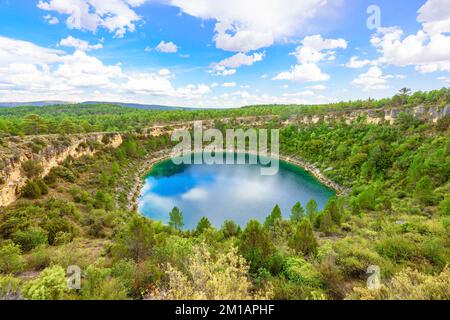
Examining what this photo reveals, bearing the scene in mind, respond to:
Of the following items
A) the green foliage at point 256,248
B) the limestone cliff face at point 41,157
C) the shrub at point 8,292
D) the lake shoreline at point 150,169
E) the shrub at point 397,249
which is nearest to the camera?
the shrub at point 8,292

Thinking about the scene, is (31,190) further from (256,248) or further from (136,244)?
(256,248)

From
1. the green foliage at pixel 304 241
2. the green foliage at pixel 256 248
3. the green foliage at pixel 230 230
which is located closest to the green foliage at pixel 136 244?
the green foliage at pixel 256 248

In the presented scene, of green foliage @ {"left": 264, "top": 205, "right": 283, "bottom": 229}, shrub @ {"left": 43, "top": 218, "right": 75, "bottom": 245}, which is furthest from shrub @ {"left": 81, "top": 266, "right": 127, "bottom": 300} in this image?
green foliage @ {"left": 264, "top": 205, "right": 283, "bottom": 229}

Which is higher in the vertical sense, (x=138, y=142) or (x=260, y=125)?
(x=260, y=125)

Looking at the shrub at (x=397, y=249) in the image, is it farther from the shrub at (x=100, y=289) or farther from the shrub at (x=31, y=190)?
the shrub at (x=31, y=190)

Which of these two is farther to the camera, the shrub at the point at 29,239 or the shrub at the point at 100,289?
the shrub at the point at 29,239

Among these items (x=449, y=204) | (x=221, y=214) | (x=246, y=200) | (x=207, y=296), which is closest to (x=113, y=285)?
A: (x=207, y=296)

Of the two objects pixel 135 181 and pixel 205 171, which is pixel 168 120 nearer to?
pixel 205 171
